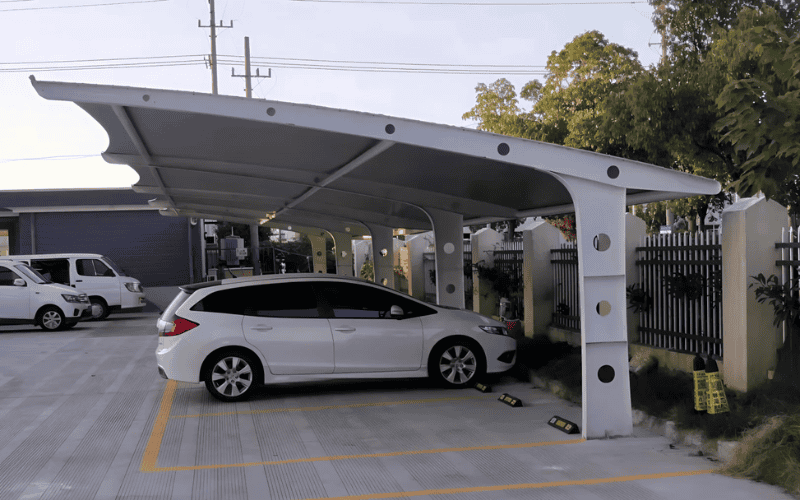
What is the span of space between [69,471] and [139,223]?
2469cm

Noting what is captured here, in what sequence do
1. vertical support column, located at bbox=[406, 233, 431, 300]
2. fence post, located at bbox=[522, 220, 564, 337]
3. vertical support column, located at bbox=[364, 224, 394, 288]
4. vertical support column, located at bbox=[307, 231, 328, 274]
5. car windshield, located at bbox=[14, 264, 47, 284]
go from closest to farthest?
fence post, located at bbox=[522, 220, 564, 337] < car windshield, located at bbox=[14, 264, 47, 284] < vertical support column, located at bbox=[364, 224, 394, 288] < vertical support column, located at bbox=[406, 233, 431, 300] < vertical support column, located at bbox=[307, 231, 328, 274]

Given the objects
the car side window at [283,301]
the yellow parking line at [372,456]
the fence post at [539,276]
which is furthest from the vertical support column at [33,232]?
the yellow parking line at [372,456]

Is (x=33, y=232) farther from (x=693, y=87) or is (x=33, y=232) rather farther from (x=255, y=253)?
(x=693, y=87)

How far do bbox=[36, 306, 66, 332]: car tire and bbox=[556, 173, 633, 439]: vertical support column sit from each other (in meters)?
16.3

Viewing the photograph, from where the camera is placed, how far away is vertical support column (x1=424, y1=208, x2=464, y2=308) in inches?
532

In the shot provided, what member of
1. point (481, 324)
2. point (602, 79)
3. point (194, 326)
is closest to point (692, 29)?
point (602, 79)

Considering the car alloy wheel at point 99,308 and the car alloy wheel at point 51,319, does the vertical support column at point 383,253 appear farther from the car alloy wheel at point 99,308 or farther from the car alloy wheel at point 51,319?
the car alloy wheel at point 99,308

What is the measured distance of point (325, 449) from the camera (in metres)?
6.95

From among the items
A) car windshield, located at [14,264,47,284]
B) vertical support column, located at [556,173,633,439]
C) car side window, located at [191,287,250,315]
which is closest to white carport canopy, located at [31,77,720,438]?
vertical support column, located at [556,173,633,439]

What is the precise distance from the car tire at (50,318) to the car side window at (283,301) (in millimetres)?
12415

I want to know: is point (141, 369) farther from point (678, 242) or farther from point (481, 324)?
point (678, 242)

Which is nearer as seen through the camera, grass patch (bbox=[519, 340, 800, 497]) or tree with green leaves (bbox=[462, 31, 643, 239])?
grass patch (bbox=[519, 340, 800, 497])

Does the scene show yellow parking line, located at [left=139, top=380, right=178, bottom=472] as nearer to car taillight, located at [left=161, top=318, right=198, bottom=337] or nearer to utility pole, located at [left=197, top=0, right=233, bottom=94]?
car taillight, located at [left=161, top=318, right=198, bottom=337]

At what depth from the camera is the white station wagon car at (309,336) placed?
9.07 metres
